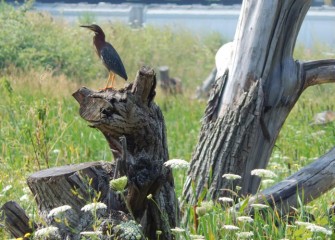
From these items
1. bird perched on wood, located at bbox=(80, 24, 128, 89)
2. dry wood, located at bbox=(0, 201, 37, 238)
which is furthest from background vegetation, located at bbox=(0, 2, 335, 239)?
bird perched on wood, located at bbox=(80, 24, 128, 89)

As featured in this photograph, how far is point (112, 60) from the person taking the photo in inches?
328

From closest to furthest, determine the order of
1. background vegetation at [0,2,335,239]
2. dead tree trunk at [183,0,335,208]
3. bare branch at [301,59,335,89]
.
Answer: dead tree trunk at [183,0,335,208] → bare branch at [301,59,335,89] → background vegetation at [0,2,335,239]

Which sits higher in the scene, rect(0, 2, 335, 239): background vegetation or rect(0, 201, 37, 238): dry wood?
rect(0, 201, 37, 238): dry wood

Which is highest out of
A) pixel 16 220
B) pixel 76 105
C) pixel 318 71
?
pixel 318 71

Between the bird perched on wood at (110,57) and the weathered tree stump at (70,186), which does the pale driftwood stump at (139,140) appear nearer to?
the weathered tree stump at (70,186)

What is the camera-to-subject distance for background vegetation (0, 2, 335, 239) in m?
6.51

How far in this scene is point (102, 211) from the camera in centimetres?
489

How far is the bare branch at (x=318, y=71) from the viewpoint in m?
6.37

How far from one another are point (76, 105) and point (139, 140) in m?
7.58

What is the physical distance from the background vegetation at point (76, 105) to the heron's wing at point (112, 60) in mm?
510

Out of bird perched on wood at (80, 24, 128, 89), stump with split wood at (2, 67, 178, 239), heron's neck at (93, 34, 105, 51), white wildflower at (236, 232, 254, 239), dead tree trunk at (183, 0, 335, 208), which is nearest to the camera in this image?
white wildflower at (236, 232, 254, 239)

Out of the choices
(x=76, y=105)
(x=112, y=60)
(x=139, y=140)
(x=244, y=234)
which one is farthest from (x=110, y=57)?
(x=76, y=105)

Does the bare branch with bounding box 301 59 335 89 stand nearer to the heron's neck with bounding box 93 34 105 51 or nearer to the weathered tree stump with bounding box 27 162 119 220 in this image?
the weathered tree stump with bounding box 27 162 119 220

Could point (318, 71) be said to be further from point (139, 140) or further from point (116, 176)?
point (116, 176)
